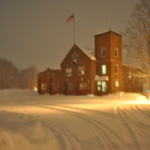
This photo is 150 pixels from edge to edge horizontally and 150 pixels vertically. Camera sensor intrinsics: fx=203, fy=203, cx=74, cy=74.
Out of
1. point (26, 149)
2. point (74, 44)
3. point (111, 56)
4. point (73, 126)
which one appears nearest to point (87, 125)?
point (73, 126)

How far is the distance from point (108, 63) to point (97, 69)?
8.95ft

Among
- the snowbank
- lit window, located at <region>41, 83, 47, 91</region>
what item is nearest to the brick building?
lit window, located at <region>41, 83, 47, 91</region>

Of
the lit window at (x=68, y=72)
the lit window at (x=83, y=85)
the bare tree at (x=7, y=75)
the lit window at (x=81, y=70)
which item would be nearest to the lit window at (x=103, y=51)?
the lit window at (x=81, y=70)

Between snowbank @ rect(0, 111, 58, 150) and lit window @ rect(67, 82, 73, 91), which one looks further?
lit window @ rect(67, 82, 73, 91)

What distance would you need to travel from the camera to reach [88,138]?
769 cm

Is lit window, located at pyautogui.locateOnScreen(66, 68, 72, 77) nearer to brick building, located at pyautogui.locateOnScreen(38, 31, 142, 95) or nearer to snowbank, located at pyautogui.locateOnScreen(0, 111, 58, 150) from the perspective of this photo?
brick building, located at pyautogui.locateOnScreen(38, 31, 142, 95)

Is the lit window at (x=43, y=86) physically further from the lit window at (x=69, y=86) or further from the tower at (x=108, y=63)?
the tower at (x=108, y=63)

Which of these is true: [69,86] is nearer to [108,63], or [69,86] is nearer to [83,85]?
[83,85]

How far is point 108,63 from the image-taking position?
131 feet

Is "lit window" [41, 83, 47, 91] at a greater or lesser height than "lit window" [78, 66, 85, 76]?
lesser

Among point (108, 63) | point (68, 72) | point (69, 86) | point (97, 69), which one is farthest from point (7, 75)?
point (108, 63)

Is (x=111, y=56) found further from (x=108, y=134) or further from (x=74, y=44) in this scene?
(x=108, y=134)

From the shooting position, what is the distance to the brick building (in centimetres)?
3994

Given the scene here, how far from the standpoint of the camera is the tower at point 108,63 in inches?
1558
